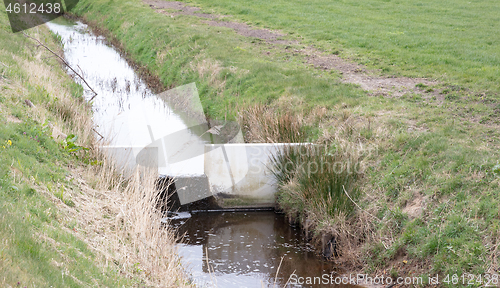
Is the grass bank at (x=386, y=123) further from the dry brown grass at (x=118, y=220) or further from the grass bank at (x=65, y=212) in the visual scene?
the grass bank at (x=65, y=212)

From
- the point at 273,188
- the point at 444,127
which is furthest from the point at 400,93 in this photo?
the point at 273,188

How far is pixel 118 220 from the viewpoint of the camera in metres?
5.27

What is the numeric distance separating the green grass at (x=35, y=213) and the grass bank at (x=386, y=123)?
134 inches

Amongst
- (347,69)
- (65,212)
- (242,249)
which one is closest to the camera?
(65,212)

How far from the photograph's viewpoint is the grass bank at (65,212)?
3514 mm

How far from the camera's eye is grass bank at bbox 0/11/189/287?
138 inches

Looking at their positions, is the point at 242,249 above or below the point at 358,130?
below

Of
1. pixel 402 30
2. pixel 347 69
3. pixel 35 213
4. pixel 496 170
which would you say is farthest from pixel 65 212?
pixel 402 30

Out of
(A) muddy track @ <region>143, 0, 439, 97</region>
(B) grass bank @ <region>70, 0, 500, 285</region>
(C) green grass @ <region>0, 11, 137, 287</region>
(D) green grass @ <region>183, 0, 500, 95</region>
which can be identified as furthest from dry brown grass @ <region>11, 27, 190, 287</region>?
(D) green grass @ <region>183, 0, 500, 95</region>

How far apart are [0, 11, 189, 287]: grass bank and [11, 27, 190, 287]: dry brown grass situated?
0.01 metres

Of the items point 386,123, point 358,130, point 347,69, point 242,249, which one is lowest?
point 242,249

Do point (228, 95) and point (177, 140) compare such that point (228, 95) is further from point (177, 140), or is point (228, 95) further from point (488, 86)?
point (488, 86)

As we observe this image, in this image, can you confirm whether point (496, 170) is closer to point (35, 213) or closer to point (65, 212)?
point (65, 212)

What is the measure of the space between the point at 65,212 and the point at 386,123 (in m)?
5.38
